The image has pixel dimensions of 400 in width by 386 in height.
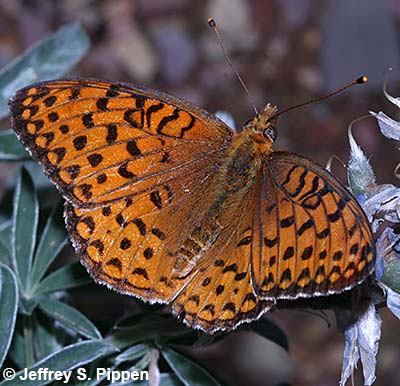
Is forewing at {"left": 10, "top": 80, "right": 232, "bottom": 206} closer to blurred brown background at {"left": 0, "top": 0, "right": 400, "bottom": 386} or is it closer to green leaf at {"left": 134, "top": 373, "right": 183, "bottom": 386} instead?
green leaf at {"left": 134, "top": 373, "right": 183, "bottom": 386}

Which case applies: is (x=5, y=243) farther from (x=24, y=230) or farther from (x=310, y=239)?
(x=310, y=239)

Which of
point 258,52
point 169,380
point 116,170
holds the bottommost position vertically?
point 258,52

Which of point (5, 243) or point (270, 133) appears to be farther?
point (5, 243)

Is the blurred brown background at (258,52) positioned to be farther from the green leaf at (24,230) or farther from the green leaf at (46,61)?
the green leaf at (24,230)

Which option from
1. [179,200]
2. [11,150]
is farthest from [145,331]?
[11,150]

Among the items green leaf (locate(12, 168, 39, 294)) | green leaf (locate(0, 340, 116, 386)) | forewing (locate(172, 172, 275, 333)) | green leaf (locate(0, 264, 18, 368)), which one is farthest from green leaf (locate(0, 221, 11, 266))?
forewing (locate(172, 172, 275, 333))
